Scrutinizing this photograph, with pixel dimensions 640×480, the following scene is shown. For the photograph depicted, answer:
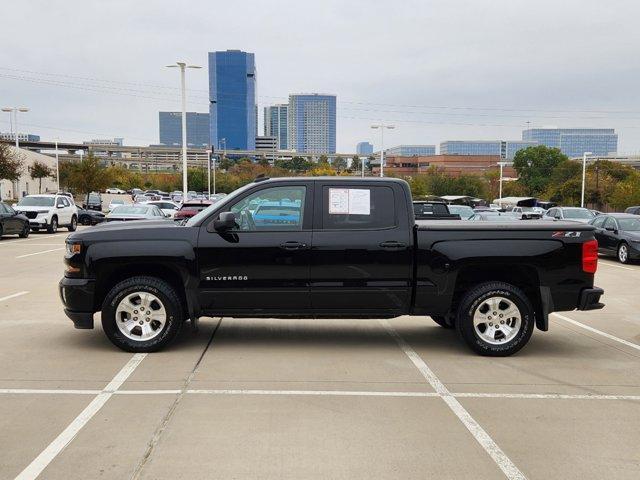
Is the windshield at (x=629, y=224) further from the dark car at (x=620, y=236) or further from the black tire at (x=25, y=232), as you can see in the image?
the black tire at (x=25, y=232)

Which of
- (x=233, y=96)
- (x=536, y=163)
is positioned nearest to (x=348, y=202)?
(x=536, y=163)

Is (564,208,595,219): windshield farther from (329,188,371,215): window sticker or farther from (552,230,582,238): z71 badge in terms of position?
(329,188,371,215): window sticker

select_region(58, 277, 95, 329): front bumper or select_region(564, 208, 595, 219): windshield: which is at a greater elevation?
select_region(564, 208, 595, 219): windshield

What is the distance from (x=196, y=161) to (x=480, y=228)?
566 ft

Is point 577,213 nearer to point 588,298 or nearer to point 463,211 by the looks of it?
point 463,211

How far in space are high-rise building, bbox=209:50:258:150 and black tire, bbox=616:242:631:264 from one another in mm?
98095

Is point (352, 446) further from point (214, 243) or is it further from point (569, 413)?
point (214, 243)

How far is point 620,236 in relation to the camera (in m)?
18.1

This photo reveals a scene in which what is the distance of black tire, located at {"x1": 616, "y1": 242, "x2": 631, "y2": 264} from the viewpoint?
17.7 m

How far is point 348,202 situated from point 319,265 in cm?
78

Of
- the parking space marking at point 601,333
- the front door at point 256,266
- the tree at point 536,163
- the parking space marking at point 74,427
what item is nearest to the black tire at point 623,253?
the parking space marking at point 601,333

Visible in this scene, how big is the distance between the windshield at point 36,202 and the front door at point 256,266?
23.8 meters

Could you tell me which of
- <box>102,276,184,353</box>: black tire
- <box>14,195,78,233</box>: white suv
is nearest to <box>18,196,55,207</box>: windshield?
<box>14,195,78,233</box>: white suv

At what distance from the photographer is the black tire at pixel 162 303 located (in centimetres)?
657
